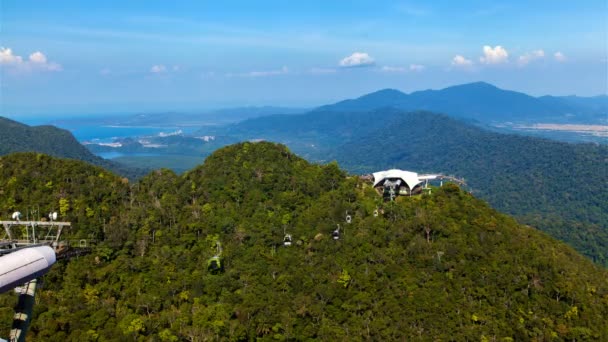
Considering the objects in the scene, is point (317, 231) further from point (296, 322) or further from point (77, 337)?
point (77, 337)

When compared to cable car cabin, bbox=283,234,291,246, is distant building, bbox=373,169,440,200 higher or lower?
higher

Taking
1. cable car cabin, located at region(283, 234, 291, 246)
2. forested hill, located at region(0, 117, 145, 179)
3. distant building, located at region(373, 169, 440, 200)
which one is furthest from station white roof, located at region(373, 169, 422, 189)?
forested hill, located at region(0, 117, 145, 179)

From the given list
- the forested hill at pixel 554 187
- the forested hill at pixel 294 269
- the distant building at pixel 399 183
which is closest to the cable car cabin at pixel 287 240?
the forested hill at pixel 294 269

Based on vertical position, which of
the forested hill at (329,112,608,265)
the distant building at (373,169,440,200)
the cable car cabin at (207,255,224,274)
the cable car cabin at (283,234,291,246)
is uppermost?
the distant building at (373,169,440,200)

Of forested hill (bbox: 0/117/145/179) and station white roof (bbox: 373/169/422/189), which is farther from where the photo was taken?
forested hill (bbox: 0/117/145/179)

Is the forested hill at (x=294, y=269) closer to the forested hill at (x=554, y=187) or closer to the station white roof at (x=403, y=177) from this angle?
the station white roof at (x=403, y=177)

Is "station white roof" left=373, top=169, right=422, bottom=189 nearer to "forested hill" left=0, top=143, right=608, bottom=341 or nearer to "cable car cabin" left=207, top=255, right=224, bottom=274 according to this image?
"forested hill" left=0, top=143, right=608, bottom=341

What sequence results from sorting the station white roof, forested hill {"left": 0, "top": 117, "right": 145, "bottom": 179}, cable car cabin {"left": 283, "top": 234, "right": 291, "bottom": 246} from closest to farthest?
1. cable car cabin {"left": 283, "top": 234, "right": 291, "bottom": 246}
2. the station white roof
3. forested hill {"left": 0, "top": 117, "right": 145, "bottom": 179}

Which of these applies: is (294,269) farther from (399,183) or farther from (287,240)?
(399,183)
